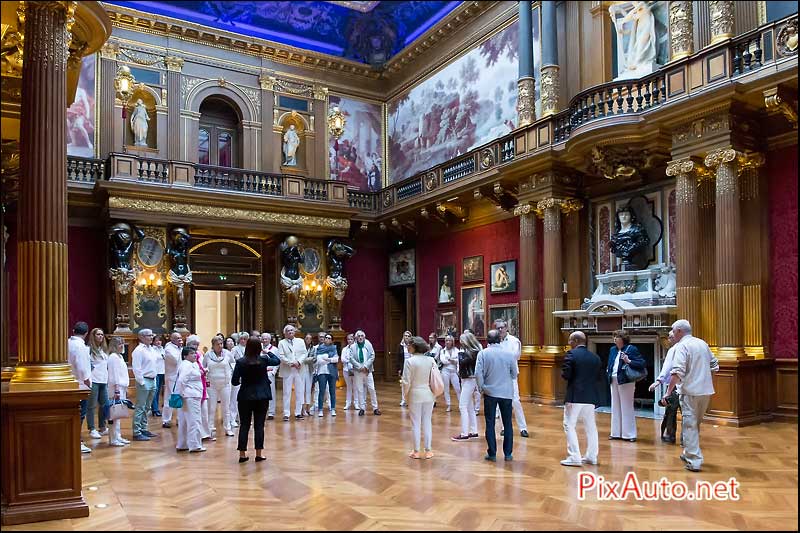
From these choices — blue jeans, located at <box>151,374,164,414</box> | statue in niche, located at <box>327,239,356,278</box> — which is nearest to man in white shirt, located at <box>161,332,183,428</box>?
blue jeans, located at <box>151,374,164,414</box>

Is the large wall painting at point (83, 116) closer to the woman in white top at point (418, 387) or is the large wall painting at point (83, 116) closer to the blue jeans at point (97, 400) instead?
the blue jeans at point (97, 400)

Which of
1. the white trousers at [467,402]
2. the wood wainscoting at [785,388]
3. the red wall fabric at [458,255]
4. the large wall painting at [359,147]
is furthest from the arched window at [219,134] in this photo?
the wood wainscoting at [785,388]

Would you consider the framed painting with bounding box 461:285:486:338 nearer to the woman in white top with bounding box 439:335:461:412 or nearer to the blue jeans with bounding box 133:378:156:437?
the woman in white top with bounding box 439:335:461:412

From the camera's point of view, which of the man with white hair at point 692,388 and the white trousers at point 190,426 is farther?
the white trousers at point 190,426

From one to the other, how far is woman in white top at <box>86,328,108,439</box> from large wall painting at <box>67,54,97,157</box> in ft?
32.0

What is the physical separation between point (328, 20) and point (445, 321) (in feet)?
31.6

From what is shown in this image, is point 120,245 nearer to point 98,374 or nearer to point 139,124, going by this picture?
point 139,124

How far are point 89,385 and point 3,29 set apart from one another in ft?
15.2

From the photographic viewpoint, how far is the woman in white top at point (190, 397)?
29.9ft

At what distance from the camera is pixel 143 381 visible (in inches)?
415

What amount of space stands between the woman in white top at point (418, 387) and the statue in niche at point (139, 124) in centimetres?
1348

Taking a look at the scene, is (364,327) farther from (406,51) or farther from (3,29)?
(3,29)

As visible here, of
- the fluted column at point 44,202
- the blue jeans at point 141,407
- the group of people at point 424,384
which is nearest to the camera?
the fluted column at point 44,202

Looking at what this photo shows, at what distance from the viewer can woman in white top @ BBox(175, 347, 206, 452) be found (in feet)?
29.9
